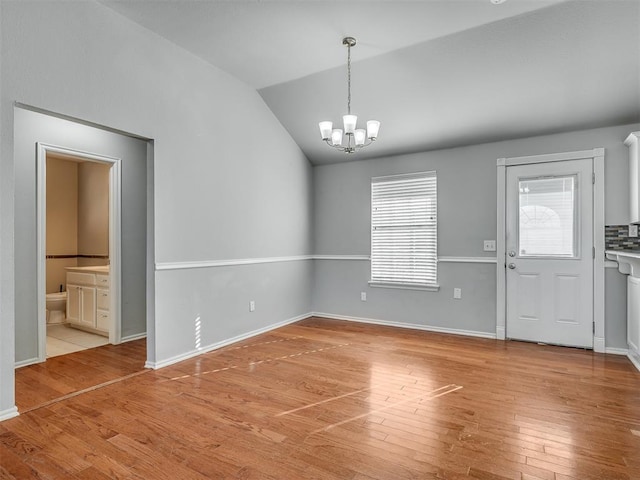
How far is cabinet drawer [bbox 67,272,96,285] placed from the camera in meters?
4.63

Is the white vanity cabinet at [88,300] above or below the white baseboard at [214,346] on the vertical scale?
above

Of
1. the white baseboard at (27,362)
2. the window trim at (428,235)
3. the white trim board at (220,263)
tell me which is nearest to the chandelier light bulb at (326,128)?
the white trim board at (220,263)

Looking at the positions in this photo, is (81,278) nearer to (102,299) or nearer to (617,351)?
(102,299)

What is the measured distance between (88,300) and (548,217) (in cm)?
571

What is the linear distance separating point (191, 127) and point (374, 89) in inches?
A: 80.1

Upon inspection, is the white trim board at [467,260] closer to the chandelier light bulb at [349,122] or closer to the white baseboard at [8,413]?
the chandelier light bulb at [349,122]

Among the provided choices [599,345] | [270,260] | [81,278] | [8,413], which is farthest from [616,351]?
[81,278]

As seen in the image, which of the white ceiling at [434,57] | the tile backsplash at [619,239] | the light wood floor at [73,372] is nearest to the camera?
the light wood floor at [73,372]

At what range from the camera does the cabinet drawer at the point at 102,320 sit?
444 cm

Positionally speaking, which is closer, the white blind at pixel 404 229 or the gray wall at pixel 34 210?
the gray wall at pixel 34 210

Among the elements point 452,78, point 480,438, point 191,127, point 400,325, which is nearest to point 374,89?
point 452,78

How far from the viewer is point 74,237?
5746 mm

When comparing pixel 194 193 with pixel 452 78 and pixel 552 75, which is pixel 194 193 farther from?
pixel 552 75

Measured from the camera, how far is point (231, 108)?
165 inches
